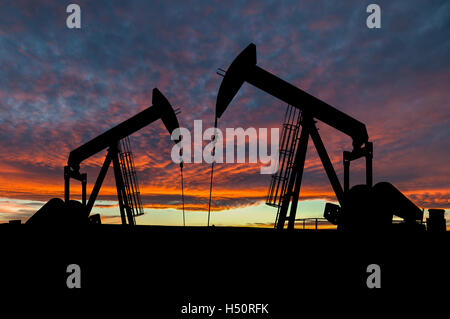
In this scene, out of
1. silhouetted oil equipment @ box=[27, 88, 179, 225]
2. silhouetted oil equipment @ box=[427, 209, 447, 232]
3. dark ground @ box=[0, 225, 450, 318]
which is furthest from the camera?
silhouetted oil equipment @ box=[27, 88, 179, 225]

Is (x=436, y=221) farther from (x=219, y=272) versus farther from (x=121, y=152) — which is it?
(x=121, y=152)

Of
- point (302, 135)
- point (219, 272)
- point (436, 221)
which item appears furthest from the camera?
point (302, 135)

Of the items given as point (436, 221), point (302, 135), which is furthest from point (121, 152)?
point (436, 221)

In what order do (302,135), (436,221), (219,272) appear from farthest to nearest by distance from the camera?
(302,135), (436,221), (219,272)

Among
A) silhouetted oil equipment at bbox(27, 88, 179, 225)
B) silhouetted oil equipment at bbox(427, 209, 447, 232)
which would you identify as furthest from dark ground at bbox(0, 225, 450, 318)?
silhouetted oil equipment at bbox(27, 88, 179, 225)

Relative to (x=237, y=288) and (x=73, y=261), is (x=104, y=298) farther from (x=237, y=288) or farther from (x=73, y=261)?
(x=237, y=288)

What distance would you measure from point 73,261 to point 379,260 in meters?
5.96

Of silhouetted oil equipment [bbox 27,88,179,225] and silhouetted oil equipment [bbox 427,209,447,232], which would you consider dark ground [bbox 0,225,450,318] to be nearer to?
silhouetted oil equipment [bbox 427,209,447,232]

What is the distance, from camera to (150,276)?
5.50m

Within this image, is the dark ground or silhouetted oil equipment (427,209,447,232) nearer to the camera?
the dark ground

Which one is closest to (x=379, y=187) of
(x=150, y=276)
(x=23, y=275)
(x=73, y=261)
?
(x=150, y=276)

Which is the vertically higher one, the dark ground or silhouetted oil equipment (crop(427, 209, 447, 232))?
silhouetted oil equipment (crop(427, 209, 447, 232))
